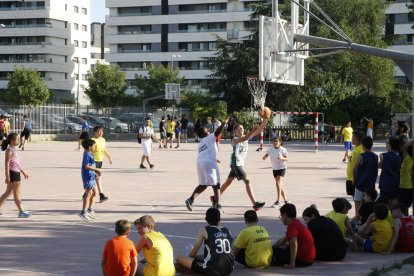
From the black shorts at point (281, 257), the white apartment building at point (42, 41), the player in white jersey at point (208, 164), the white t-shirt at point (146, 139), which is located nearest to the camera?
the black shorts at point (281, 257)

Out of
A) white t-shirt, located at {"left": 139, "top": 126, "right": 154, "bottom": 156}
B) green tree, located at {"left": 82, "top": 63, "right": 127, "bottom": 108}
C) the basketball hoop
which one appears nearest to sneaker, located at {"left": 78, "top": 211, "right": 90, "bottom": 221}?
white t-shirt, located at {"left": 139, "top": 126, "right": 154, "bottom": 156}

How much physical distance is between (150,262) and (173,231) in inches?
154

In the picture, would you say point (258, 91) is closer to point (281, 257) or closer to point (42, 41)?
point (281, 257)

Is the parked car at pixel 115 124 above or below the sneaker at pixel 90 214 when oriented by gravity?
above

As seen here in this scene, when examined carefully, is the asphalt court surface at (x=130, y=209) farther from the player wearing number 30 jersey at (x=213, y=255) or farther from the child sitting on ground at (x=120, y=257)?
the child sitting on ground at (x=120, y=257)

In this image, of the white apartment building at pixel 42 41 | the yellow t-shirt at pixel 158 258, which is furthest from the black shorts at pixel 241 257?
the white apartment building at pixel 42 41

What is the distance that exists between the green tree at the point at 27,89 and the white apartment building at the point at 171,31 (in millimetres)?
29584

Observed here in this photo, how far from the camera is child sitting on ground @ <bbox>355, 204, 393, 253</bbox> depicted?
10.9 metres

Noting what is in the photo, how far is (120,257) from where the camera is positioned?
852 centimetres

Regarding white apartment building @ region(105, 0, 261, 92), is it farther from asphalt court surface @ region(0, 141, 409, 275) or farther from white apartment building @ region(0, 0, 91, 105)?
asphalt court surface @ region(0, 141, 409, 275)

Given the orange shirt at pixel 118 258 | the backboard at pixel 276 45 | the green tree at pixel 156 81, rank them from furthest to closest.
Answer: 1. the green tree at pixel 156 81
2. the backboard at pixel 276 45
3. the orange shirt at pixel 118 258

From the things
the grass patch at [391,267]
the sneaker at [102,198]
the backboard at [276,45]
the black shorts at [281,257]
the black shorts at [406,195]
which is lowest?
the grass patch at [391,267]

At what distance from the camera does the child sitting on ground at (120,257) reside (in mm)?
8516

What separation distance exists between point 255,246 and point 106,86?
66362 mm
